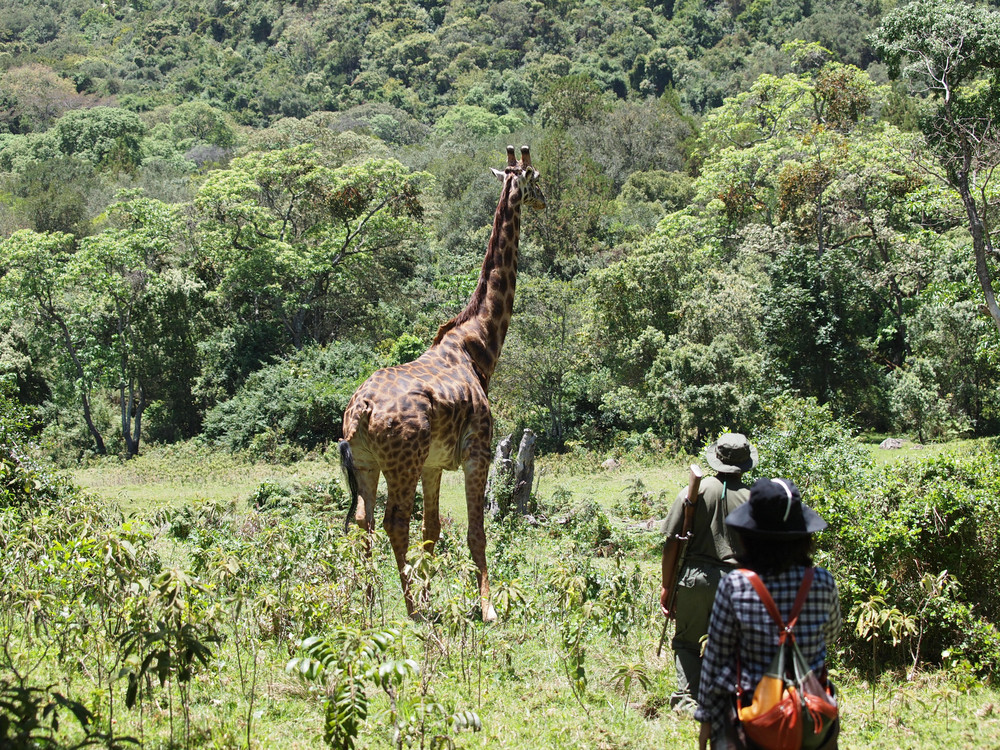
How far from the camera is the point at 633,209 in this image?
131 feet

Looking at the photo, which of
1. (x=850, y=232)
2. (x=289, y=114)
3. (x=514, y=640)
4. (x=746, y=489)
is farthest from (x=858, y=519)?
(x=289, y=114)

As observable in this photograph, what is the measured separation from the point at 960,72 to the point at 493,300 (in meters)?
14.7

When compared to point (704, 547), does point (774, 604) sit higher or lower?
higher

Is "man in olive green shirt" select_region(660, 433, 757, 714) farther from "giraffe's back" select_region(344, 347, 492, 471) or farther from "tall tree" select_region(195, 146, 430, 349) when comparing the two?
"tall tree" select_region(195, 146, 430, 349)

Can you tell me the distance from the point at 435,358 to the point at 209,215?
22.6m

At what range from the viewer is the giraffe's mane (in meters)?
8.81

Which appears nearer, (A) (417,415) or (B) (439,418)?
(A) (417,415)

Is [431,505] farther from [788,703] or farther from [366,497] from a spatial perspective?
[788,703]

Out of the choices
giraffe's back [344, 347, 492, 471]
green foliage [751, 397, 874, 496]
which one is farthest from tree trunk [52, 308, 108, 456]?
green foliage [751, 397, 874, 496]

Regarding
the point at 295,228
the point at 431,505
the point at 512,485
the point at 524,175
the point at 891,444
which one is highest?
the point at 524,175

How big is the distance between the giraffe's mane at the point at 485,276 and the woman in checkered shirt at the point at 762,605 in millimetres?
5778

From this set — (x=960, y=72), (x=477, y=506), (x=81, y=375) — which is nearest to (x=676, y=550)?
(x=477, y=506)

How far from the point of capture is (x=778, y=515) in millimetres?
3174

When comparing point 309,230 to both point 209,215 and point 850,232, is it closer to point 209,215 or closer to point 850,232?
point 209,215
